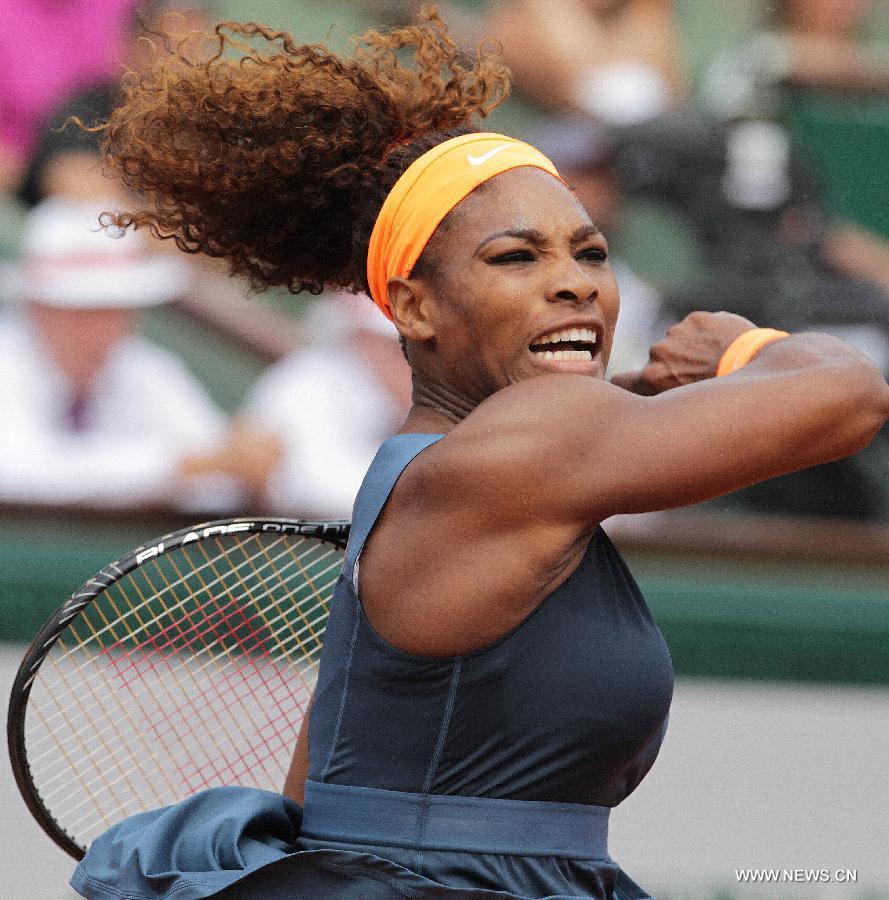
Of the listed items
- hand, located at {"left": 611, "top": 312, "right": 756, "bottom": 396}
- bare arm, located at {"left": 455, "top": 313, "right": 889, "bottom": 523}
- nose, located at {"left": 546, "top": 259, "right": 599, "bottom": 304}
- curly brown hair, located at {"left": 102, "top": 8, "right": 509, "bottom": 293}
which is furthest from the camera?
curly brown hair, located at {"left": 102, "top": 8, "right": 509, "bottom": 293}

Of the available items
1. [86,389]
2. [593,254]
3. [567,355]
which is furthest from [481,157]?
[86,389]

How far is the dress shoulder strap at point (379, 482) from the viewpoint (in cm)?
Result: 220

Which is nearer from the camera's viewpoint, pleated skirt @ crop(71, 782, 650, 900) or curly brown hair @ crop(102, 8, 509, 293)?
pleated skirt @ crop(71, 782, 650, 900)

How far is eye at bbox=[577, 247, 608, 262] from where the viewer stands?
235 centimetres

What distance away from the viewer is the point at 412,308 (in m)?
2.40

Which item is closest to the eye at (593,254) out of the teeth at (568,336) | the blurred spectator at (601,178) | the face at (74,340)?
the teeth at (568,336)

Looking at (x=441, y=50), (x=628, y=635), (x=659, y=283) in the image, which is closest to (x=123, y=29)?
(x=659, y=283)

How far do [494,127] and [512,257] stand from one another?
4.78 m

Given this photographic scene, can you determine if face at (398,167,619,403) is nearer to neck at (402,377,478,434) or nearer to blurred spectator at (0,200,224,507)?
neck at (402,377,478,434)

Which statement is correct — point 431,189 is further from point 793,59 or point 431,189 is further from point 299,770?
point 793,59

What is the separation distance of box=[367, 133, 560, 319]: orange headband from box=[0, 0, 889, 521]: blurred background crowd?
14.5 ft

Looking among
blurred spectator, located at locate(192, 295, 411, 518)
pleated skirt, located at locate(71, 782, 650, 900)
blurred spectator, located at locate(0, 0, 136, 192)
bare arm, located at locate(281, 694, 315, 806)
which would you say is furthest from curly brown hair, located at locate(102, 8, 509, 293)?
blurred spectator, located at locate(0, 0, 136, 192)

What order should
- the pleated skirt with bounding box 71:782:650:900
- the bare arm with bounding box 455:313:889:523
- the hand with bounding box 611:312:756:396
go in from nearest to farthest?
the bare arm with bounding box 455:313:889:523 < the pleated skirt with bounding box 71:782:650:900 < the hand with bounding box 611:312:756:396

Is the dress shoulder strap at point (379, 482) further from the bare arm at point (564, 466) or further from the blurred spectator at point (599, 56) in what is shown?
the blurred spectator at point (599, 56)
